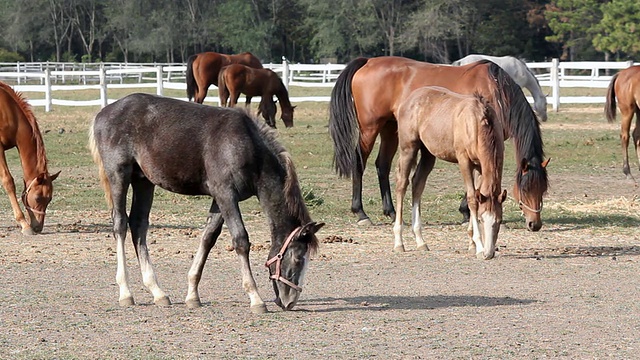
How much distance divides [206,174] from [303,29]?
5880 cm

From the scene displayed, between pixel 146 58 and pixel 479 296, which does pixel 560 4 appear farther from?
pixel 479 296

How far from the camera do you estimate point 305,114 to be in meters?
29.8

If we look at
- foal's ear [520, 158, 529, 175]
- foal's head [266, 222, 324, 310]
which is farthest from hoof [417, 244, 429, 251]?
foal's head [266, 222, 324, 310]

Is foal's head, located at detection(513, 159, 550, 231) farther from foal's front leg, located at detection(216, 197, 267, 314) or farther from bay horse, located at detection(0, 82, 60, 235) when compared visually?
bay horse, located at detection(0, 82, 60, 235)

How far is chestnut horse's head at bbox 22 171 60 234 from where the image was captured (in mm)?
11039

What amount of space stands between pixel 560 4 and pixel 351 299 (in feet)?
161

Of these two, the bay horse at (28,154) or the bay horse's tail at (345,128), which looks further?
the bay horse's tail at (345,128)

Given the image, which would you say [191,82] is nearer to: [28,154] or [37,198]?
[28,154]

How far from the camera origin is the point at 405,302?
7.76 metres

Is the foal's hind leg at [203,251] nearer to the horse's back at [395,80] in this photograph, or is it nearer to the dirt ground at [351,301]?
the dirt ground at [351,301]

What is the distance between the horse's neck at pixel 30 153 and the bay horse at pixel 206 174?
3.66 meters

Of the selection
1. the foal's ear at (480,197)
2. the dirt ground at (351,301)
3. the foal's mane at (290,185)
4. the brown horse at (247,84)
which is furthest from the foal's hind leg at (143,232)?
the brown horse at (247,84)

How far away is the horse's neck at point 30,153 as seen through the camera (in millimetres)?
11102

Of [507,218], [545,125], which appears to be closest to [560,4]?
[545,125]
